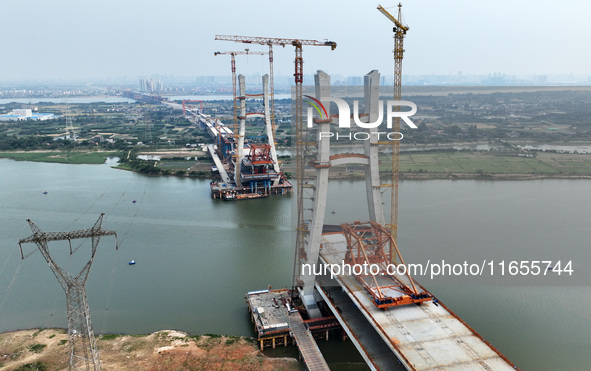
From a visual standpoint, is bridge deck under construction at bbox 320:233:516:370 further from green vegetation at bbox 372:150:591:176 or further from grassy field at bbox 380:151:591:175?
grassy field at bbox 380:151:591:175

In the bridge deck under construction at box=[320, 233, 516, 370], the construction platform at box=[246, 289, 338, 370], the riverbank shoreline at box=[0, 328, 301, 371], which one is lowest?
the riverbank shoreline at box=[0, 328, 301, 371]

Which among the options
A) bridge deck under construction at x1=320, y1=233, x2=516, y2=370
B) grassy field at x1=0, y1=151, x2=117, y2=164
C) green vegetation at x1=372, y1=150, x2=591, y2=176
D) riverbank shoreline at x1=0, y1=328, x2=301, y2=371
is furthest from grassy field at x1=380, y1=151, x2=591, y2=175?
grassy field at x1=0, y1=151, x2=117, y2=164

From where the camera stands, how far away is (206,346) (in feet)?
44.0

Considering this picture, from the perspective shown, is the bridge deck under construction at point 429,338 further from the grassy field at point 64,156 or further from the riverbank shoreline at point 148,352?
the grassy field at point 64,156

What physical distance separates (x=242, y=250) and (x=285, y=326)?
26.4ft

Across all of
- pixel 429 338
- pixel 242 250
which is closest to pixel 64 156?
pixel 242 250

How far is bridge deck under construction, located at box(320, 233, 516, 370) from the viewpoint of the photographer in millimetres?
9344

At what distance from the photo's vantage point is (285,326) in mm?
13781

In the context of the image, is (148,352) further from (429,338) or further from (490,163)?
(490,163)

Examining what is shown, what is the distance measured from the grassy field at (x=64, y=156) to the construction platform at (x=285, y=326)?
35.6 m

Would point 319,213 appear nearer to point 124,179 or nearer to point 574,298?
point 574,298

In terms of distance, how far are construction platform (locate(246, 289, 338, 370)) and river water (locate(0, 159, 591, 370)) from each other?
0.86 m

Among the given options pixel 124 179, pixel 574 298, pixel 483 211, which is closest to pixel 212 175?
pixel 124 179

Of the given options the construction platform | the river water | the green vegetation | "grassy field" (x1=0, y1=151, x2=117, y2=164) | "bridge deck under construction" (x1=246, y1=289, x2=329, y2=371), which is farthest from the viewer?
"grassy field" (x1=0, y1=151, x2=117, y2=164)
